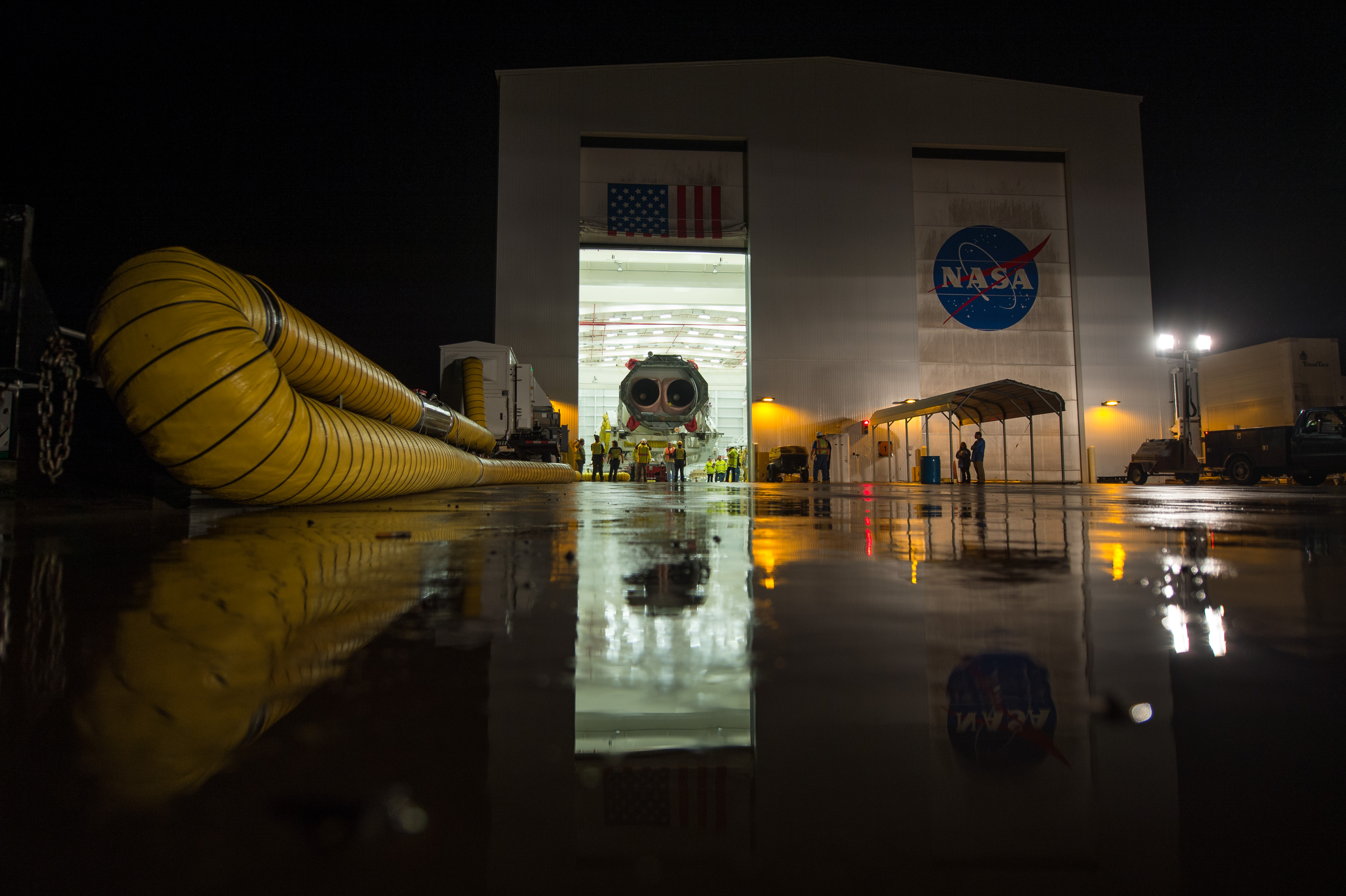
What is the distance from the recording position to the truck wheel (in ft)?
40.0

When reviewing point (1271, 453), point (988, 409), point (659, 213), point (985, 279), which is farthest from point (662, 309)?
point (1271, 453)

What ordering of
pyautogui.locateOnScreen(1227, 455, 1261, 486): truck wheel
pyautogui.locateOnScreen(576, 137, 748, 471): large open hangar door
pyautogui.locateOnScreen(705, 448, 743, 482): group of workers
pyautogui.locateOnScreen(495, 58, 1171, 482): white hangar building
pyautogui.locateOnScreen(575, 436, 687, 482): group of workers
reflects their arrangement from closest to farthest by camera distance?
pyautogui.locateOnScreen(1227, 455, 1261, 486): truck wheel, pyautogui.locateOnScreen(575, 436, 687, 482): group of workers, pyautogui.locateOnScreen(495, 58, 1171, 482): white hangar building, pyautogui.locateOnScreen(576, 137, 748, 471): large open hangar door, pyautogui.locateOnScreen(705, 448, 743, 482): group of workers

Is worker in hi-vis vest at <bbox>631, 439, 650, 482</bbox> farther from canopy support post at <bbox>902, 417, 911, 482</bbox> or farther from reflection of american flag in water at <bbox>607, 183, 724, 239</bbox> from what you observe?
canopy support post at <bbox>902, 417, 911, 482</bbox>

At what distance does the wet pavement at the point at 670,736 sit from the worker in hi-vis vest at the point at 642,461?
14.0 metres

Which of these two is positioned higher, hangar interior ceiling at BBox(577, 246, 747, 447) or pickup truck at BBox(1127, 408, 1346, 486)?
hangar interior ceiling at BBox(577, 246, 747, 447)

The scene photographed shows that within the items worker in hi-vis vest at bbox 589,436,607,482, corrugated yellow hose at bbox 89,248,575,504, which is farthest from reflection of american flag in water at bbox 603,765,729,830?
worker in hi-vis vest at bbox 589,436,607,482

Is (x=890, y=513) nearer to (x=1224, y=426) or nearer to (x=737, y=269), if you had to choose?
(x=737, y=269)

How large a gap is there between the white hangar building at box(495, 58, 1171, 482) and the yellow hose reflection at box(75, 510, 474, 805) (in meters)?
15.4

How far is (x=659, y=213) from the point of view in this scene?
55.9 feet

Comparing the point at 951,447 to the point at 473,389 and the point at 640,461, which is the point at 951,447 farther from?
the point at 473,389

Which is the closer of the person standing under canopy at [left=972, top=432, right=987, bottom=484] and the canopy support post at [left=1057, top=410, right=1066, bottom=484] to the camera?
the person standing under canopy at [left=972, top=432, right=987, bottom=484]

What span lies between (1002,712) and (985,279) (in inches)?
778

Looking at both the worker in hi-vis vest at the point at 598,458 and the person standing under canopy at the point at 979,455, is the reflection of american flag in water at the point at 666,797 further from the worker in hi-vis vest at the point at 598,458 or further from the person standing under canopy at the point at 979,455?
the person standing under canopy at the point at 979,455

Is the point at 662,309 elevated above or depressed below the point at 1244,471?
above
